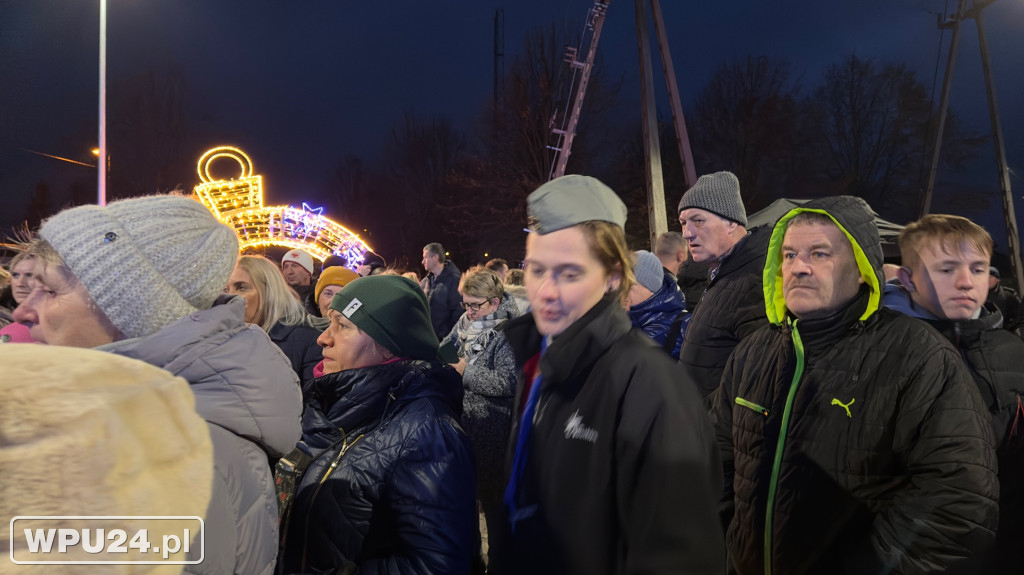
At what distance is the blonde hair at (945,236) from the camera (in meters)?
3.09

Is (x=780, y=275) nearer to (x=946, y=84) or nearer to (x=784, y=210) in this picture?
(x=784, y=210)

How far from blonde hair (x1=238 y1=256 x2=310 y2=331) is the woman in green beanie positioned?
216cm

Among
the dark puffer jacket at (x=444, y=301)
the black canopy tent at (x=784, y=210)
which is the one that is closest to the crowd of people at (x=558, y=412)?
the dark puffer jacket at (x=444, y=301)

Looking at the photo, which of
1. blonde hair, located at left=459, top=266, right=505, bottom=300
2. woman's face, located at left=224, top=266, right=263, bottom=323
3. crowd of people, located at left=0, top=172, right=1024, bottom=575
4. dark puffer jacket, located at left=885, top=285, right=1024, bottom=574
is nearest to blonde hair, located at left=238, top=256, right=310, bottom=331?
woman's face, located at left=224, top=266, right=263, bottom=323

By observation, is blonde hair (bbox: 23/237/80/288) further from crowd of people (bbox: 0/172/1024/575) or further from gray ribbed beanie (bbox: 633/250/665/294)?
gray ribbed beanie (bbox: 633/250/665/294)

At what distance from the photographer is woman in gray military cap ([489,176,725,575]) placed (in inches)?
57.6

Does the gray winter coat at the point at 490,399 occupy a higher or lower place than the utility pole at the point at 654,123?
lower

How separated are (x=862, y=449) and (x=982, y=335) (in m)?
1.34

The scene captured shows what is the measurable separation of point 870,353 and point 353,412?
1887 millimetres

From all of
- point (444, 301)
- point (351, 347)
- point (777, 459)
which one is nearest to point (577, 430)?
point (777, 459)

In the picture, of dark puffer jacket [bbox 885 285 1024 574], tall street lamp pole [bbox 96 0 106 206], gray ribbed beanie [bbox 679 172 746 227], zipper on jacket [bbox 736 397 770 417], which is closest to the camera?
zipper on jacket [bbox 736 397 770 417]

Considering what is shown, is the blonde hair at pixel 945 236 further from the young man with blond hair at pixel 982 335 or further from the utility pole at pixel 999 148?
the utility pole at pixel 999 148

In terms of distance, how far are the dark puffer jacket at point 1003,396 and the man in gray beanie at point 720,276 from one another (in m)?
0.92

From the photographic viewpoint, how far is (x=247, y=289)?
14.5ft
